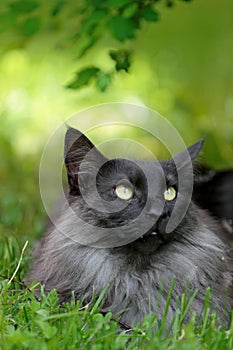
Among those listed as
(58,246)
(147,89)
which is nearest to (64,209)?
(58,246)

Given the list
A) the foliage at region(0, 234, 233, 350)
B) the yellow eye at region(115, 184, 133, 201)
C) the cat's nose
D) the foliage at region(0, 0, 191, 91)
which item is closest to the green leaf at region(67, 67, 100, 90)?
the foliage at region(0, 0, 191, 91)

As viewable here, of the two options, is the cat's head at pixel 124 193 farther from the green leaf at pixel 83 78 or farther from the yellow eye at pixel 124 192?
the green leaf at pixel 83 78

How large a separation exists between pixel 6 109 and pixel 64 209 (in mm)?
2581


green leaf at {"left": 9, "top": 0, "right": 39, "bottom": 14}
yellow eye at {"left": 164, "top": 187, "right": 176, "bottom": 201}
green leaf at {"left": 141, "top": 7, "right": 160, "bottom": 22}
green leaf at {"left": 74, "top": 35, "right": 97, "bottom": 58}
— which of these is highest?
green leaf at {"left": 141, "top": 7, "right": 160, "bottom": 22}

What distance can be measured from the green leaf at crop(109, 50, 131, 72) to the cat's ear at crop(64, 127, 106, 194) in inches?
35.1

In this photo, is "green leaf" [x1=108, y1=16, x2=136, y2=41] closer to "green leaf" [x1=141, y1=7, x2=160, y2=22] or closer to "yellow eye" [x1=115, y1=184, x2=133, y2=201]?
"green leaf" [x1=141, y1=7, x2=160, y2=22]

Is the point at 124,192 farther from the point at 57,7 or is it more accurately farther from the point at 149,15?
the point at 57,7

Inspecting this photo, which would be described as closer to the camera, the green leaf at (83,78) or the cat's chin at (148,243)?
the cat's chin at (148,243)

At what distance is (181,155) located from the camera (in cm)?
330

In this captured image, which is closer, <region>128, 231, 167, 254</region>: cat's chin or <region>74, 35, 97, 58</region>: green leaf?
<region>128, 231, 167, 254</region>: cat's chin

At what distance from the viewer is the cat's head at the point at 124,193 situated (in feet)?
9.84

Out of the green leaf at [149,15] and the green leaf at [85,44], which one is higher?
the green leaf at [149,15]

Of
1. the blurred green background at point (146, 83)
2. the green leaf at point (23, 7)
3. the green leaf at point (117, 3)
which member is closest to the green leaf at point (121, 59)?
the green leaf at point (117, 3)

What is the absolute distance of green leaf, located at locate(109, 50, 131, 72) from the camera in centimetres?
388
